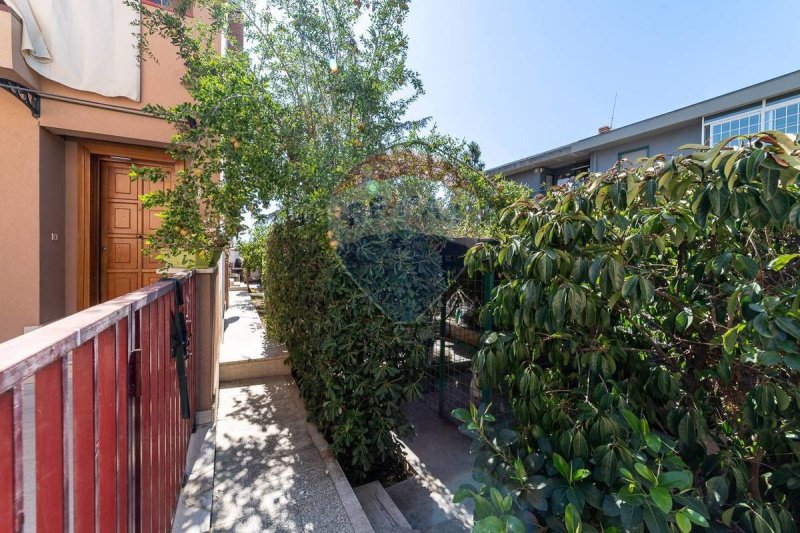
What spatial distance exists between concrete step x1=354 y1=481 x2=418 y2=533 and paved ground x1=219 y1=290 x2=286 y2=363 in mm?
2486

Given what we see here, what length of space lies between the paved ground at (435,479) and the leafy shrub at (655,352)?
0.96 m

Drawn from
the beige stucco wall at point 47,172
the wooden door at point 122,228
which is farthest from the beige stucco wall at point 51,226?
the wooden door at point 122,228

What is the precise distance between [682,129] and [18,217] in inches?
541

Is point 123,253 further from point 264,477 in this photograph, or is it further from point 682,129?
point 682,129

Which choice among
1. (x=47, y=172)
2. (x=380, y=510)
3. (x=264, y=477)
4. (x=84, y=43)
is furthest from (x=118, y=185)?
(x=380, y=510)

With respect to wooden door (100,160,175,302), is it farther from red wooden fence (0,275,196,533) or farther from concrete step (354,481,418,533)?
concrete step (354,481,418,533)

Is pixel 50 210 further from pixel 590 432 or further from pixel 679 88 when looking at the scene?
pixel 679 88

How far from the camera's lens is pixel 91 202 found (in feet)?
14.9

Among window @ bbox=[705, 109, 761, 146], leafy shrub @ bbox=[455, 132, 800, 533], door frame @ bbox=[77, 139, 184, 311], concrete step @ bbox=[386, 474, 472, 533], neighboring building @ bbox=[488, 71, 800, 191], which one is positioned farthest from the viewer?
window @ bbox=[705, 109, 761, 146]

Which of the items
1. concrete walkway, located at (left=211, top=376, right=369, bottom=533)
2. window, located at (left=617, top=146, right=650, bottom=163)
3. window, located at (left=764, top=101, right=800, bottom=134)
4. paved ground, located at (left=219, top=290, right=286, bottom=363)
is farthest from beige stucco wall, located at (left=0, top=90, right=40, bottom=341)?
window, located at (left=764, top=101, right=800, bottom=134)

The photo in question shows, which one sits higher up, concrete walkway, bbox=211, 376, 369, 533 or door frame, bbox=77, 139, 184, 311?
door frame, bbox=77, 139, 184, 311

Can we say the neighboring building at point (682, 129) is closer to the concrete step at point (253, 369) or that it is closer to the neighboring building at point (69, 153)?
the concrete step at point (253, 369)

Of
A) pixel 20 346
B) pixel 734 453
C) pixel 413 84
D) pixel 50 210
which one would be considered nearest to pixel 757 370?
pixel 734 453

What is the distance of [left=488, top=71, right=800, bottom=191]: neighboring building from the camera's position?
7.15 meters
